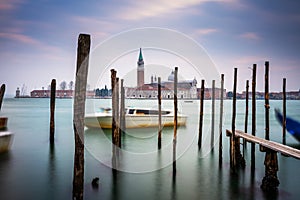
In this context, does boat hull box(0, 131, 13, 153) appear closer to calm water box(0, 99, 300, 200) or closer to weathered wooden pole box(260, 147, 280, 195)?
calm water box(0, 99, 300, 200)

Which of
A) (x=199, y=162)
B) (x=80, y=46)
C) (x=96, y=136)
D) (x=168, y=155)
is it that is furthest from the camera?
(x=96, y=136)

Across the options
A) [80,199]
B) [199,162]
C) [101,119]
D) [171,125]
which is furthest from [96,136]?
[80,199]

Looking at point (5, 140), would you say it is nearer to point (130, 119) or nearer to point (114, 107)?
point (114, 107)

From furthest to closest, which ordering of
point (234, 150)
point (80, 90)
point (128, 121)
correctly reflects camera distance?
point (128, 121)
point (234, 150)
point (80, 90)

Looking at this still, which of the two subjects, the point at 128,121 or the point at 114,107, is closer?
the point at 114,107

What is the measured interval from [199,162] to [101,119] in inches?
332

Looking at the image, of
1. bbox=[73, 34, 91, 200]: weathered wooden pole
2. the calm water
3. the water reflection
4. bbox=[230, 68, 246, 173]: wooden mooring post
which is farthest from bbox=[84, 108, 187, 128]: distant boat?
bbox=[73, 34, 91, 200]: weathered wooden pole

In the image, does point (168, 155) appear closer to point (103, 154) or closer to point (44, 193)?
point (103, 154)

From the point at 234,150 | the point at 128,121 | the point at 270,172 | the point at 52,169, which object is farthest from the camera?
the point at 128,121

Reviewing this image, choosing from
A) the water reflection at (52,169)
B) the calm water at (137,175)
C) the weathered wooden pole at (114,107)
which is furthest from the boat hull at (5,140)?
the weathered wooden pole at (114,107)

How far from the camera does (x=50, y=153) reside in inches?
421

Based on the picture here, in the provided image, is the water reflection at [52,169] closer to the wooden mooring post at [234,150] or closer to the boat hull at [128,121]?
the wooden mooring post at [234,150]

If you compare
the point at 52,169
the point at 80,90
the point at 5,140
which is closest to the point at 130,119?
the point at 5,140

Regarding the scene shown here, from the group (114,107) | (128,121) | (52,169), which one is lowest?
(52,169)
